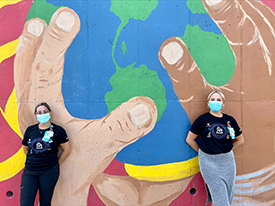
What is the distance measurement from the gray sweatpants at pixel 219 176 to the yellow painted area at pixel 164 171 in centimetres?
26

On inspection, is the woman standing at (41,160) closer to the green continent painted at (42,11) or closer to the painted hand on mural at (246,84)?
the green continent painted at (42,11)

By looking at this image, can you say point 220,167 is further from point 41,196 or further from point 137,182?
point 41,196

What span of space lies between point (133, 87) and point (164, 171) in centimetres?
131

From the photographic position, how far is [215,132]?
2.45 m

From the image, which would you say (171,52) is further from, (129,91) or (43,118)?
(43,118)

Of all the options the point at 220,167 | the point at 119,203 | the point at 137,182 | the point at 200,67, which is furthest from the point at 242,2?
the point at 119,203

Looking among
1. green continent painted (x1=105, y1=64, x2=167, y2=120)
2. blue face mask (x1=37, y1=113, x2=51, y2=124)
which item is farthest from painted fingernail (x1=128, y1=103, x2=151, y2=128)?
blue face mask (x1=37, y1=113, x2=51, y2=124)

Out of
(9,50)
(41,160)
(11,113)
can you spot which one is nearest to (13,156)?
(11,113)

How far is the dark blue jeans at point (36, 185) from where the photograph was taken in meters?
2.31

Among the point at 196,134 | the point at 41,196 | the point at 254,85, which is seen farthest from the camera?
the point at 254,85

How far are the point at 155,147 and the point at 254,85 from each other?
5.75 feet

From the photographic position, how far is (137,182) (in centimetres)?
272

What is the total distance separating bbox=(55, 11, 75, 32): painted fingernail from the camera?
9.05 feet

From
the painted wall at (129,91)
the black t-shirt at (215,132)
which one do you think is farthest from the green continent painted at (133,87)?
the black t-shirt at (215,132)
